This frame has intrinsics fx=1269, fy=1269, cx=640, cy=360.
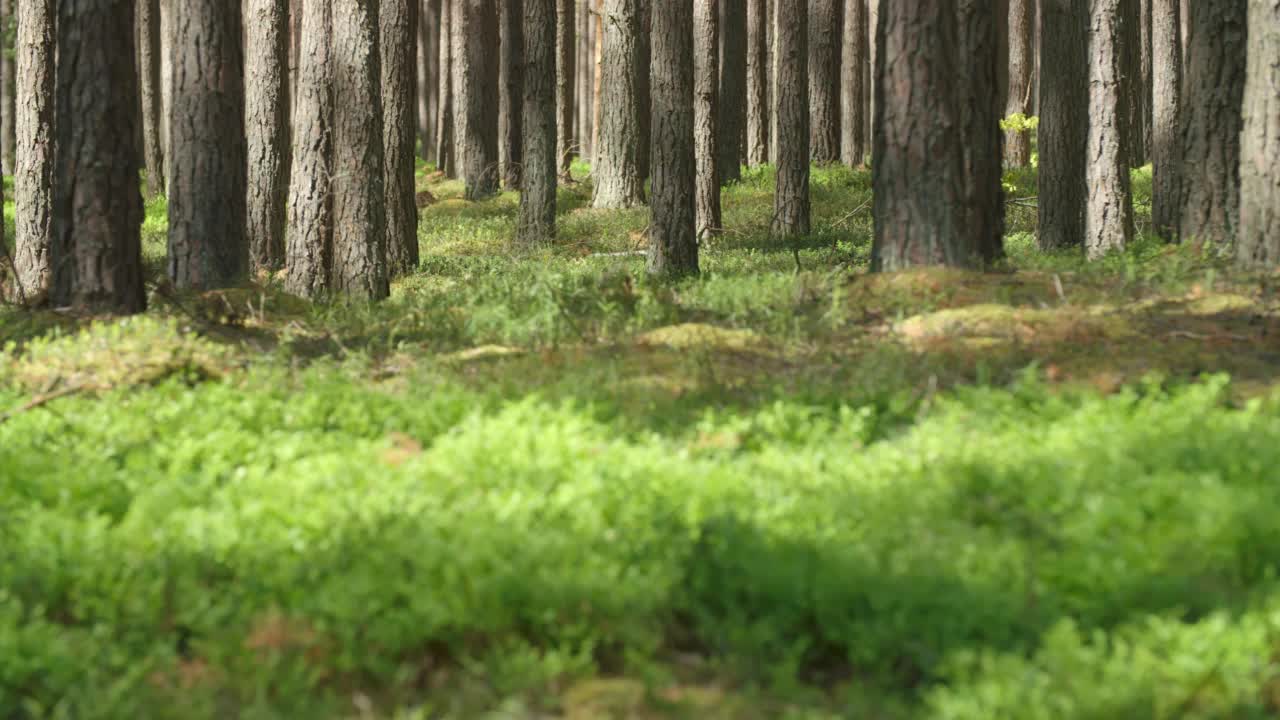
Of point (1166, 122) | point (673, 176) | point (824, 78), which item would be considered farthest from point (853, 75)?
point (673, 176)

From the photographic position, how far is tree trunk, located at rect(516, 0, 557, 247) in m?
18.1

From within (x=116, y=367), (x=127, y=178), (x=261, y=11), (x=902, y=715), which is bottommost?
(x=902, y=715)

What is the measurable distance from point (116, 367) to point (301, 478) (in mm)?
2370

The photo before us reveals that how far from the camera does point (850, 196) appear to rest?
22.9 m

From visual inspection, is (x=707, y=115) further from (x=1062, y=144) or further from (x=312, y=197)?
(x=312, y=197)

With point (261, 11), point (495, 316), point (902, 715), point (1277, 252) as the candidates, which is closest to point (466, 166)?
point (261, 11)

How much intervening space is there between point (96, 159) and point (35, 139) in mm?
7283

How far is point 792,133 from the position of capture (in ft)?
61.8

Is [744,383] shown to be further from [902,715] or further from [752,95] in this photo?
[752,95]

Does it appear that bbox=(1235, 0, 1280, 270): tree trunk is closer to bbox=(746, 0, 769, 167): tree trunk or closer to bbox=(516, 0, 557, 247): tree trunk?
bbox=(516, 0, 557, 247): tree trunk

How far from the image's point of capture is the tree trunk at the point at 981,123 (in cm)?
998

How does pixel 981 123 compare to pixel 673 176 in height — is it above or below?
above

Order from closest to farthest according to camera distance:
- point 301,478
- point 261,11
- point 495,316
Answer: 1. point 301,478
2. point 495,316
3. point 261,11

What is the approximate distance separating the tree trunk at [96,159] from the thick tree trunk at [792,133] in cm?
1157
